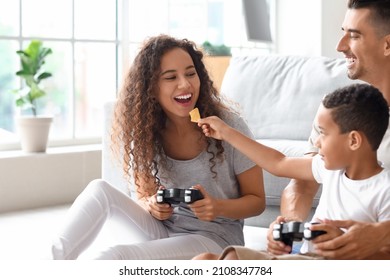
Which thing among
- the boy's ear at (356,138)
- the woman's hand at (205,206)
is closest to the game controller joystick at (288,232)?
the boy's ear at (356,138)

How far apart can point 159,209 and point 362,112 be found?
745mm

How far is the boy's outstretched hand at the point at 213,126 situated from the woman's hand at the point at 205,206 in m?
0.16

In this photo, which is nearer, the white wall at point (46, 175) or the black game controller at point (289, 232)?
the black game controller at point (289, 232)

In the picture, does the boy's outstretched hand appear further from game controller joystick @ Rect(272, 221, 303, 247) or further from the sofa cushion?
the sofa cushion

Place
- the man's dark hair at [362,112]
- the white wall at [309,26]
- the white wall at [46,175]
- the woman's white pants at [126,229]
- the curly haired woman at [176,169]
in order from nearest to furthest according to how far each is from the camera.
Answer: the man's dark hair at [362,112] < the woman's white pants at [126,229] < the curly haired woman at [176,169] < the white wall at [46,175] < the white wall at [309,26]

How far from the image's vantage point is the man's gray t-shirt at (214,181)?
242 centimetres

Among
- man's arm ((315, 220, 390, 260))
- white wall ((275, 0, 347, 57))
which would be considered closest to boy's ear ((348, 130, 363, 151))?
man's arm ((315, 220, 390, 260))

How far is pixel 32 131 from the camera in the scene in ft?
15.5

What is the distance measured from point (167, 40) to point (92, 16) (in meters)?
2.96

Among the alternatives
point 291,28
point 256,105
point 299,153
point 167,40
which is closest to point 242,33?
point 291,28

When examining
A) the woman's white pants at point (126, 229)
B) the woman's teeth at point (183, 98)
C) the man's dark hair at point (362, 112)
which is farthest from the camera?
the woman's teeth at point (183, 98)

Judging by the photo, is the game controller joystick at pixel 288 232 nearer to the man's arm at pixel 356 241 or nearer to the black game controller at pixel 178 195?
the man's arm at pixel 356 241

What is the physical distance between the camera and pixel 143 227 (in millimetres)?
2385

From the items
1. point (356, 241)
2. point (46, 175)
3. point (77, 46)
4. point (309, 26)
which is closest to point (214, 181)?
point (356, 241)
